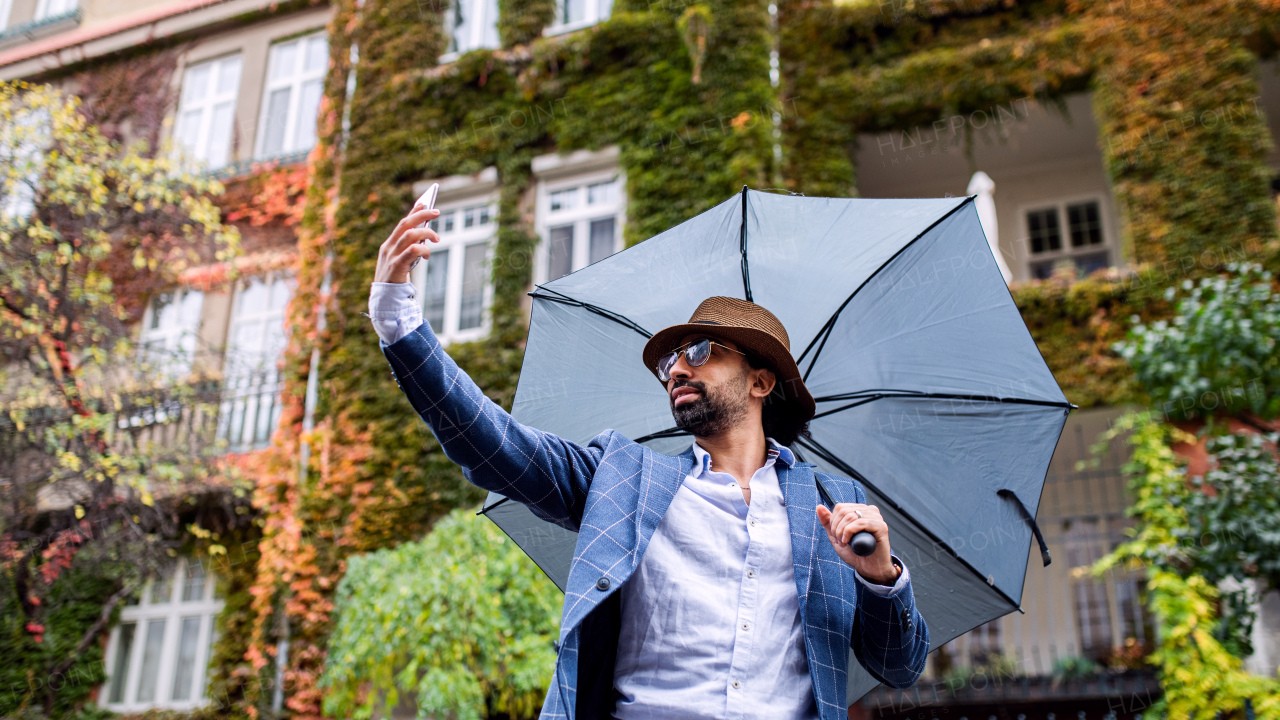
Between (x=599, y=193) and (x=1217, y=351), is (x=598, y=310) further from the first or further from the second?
(x=599, y=193)

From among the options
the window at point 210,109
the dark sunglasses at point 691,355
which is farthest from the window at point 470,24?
the dark sunglasses at point 691,355

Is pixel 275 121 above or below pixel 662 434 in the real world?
above

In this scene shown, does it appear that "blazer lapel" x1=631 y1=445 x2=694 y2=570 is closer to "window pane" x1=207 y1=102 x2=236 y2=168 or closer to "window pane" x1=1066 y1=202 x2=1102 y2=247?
"window pane" x1=1066 y1=202 x2=1102 y2=247

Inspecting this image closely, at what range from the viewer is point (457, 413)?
7.16 feet

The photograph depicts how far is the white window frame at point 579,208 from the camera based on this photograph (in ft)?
33.5

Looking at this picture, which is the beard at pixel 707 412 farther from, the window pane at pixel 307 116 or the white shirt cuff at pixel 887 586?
the window pane at pixel 307 116

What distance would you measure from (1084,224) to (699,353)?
9868mm

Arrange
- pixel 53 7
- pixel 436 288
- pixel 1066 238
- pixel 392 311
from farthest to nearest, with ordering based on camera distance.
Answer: pixel 53 7 < pixel 1066 238 < pixel 436 288 < pixel 392 311

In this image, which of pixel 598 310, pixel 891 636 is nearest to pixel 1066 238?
pixel 598 310

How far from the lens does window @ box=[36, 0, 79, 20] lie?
15.8 m

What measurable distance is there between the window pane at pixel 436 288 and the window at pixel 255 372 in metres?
1.96

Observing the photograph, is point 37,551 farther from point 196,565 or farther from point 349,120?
point 349,120

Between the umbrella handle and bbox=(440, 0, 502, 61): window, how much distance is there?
10590 millimetres

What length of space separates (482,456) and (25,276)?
882cm
